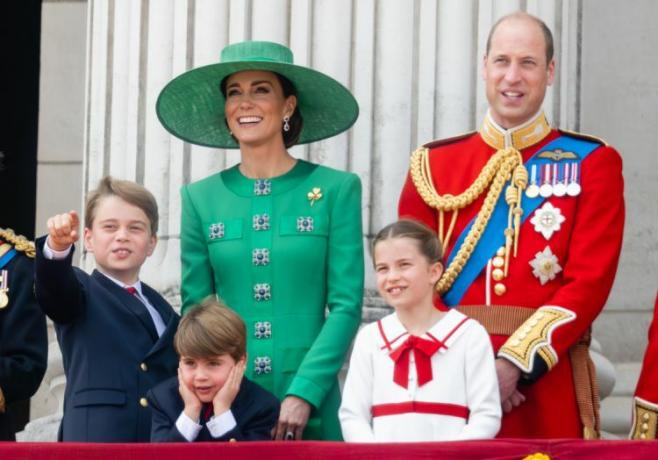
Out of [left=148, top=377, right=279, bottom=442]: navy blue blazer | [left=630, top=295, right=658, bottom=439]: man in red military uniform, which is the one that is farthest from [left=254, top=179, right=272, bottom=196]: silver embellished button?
[left=630, top=295, right=658, bottom=439]: man in red military uniform

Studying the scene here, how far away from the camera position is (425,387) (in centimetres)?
550

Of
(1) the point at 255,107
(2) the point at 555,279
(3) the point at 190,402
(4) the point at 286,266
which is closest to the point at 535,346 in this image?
(2) the point at 555,279

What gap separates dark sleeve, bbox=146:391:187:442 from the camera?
18.2 ft

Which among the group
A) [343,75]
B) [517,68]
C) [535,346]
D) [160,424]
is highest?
[343,75]

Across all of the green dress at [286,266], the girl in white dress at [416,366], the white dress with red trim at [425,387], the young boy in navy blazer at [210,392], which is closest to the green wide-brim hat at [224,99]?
the green dress at [286,266]

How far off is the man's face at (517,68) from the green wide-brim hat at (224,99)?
55cm

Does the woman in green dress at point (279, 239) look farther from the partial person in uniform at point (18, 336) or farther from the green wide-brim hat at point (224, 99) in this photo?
the partial person in uniform at point (18, 336)

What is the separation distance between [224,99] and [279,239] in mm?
563

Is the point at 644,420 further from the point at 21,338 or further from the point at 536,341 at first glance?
the point at 21,338

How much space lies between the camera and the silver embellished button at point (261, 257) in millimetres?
6027

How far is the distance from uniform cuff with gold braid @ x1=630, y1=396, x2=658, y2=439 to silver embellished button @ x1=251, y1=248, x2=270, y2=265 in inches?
44.6

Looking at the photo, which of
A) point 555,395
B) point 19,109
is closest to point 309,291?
point 555,395

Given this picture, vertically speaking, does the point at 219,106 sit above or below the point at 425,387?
above

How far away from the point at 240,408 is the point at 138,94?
1.94 m
